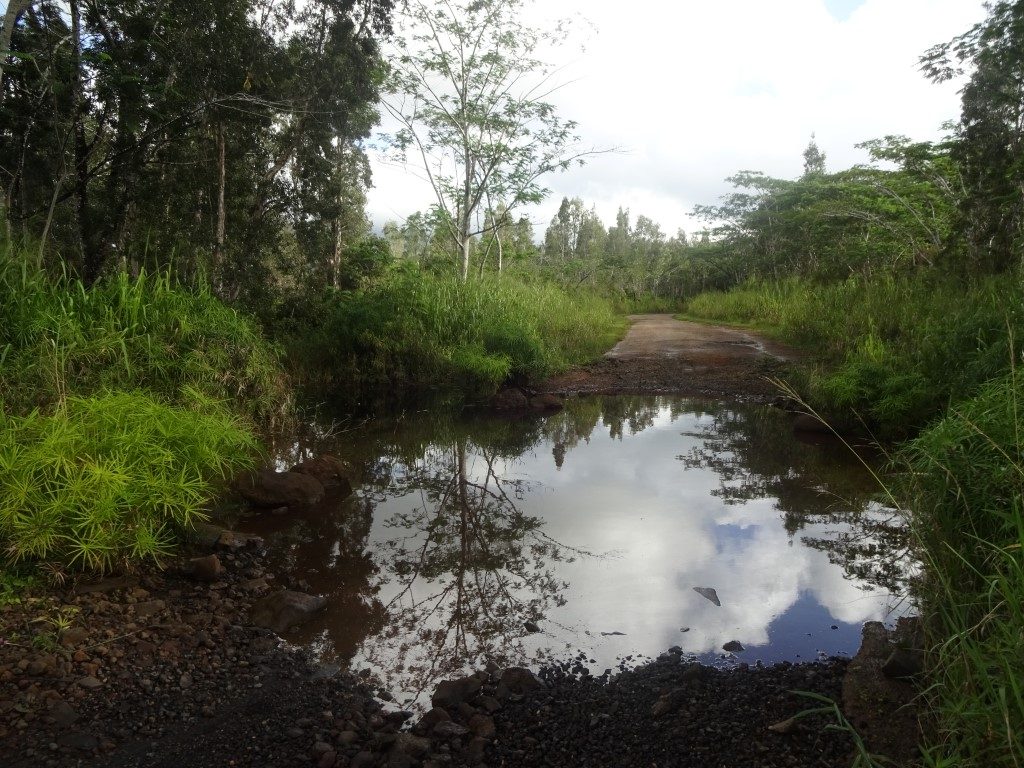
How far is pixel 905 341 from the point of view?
8742mm

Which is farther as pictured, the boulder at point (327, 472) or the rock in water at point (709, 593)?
the boulder at point (327, 472)

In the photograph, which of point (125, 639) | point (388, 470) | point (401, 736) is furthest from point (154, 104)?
point (401, 736)

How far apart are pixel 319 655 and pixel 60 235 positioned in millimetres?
9613

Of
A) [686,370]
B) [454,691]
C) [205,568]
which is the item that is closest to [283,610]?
[205,568]

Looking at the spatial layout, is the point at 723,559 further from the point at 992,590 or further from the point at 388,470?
the point at 388,470

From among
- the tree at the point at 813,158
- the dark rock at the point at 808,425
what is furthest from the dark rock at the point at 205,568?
the tree at the point at 813,158

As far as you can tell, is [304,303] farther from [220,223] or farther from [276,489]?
[276,489]

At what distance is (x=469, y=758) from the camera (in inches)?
92.7

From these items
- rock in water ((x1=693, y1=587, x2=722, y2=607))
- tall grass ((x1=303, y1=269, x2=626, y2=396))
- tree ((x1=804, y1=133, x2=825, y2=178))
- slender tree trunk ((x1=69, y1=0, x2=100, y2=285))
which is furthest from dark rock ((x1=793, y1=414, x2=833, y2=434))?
tree ((x1=804, y1=133, x2=825, y2=178))

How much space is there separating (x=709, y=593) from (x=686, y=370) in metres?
8.34

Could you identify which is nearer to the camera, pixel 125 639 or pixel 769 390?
pixel 125 639

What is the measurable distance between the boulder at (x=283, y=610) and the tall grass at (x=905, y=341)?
351 centimetres

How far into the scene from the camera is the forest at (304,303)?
2.94 metres

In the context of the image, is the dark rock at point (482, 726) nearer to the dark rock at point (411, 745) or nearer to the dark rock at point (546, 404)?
the dark rock at point (411, 745)
